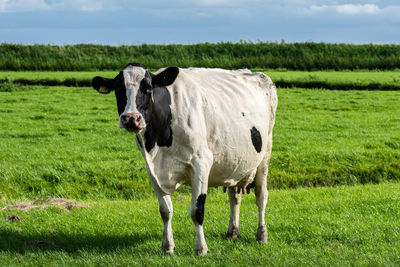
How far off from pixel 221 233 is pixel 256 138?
5.33ft

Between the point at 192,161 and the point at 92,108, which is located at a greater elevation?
the point at 192,161

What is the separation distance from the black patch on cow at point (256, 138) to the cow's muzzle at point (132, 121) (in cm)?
189

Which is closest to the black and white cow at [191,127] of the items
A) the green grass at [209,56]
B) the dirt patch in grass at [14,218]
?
the dirt patch in grass at [14,218]

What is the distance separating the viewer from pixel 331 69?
41812 millimetres

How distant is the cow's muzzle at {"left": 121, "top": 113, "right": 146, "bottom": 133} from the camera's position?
5.37m

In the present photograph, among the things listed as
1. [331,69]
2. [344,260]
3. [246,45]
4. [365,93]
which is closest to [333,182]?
[344,260]

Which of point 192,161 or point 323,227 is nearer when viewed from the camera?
point 192,161

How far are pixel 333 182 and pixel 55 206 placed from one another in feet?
21.0

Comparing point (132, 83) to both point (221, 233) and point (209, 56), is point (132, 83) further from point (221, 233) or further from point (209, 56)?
point (209, 56)

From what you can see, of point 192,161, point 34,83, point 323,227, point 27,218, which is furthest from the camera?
point 34,83

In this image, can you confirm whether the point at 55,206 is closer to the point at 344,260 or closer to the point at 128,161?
the point at 128,161

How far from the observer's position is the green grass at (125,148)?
11.7m

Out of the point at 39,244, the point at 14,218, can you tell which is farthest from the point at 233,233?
the point at 14,218

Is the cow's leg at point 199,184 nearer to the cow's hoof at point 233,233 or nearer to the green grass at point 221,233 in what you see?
the green grass at point 221,233
